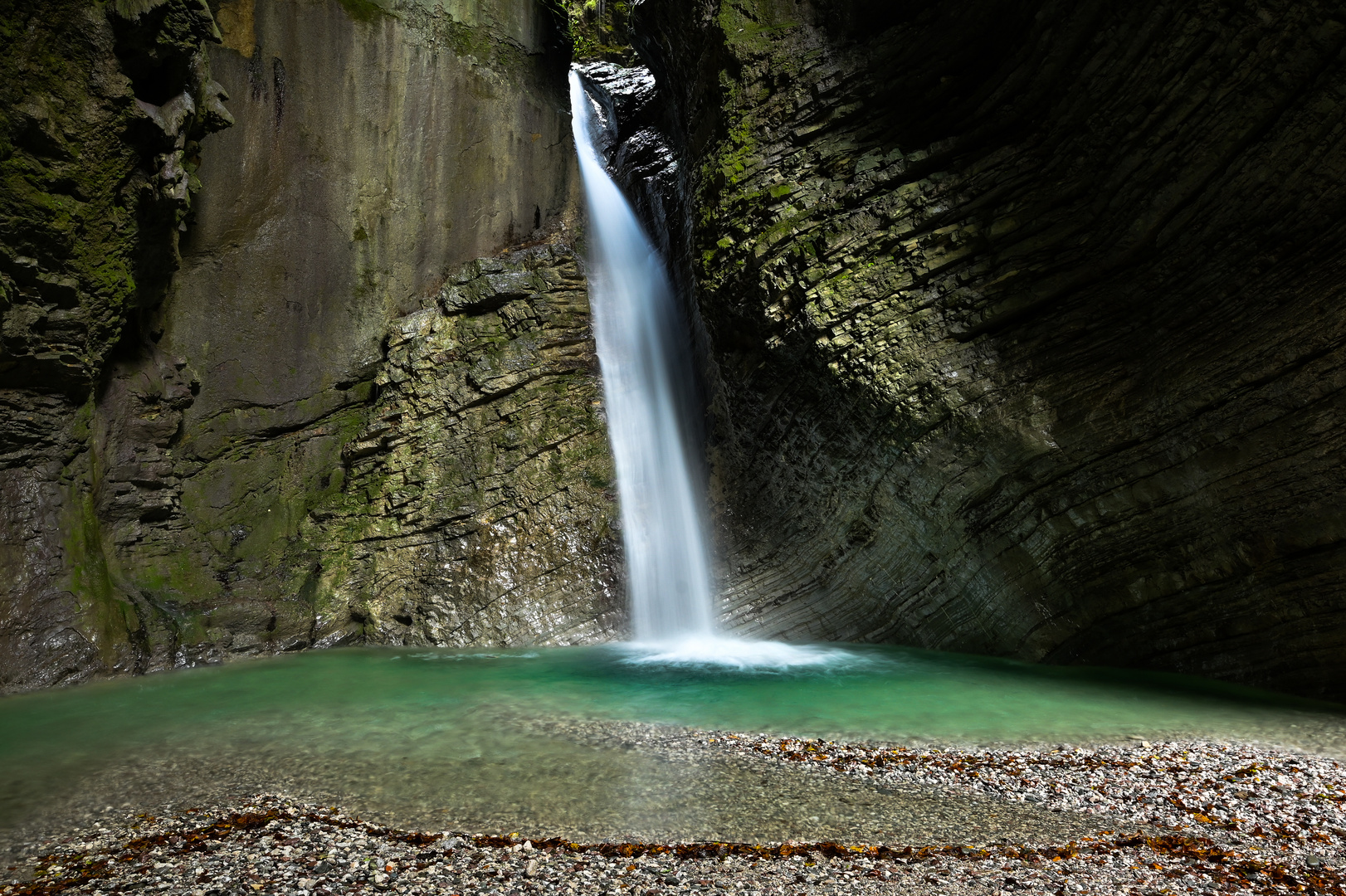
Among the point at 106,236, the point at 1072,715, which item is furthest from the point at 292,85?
the point at 1072,715

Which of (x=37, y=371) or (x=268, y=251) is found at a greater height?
(x=268, y=251)

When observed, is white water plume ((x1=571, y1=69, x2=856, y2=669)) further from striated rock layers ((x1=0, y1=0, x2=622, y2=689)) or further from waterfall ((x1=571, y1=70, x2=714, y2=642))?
striated rock layers ((x1=0, y1=0, x2=622, y2=689))

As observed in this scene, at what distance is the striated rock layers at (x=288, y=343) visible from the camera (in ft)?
31.6

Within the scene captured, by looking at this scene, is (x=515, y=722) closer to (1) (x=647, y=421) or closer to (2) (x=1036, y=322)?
(2) (x=1036, y=322)

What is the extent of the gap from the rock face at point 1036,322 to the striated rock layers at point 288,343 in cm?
376

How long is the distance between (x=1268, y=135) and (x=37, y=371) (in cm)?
1370

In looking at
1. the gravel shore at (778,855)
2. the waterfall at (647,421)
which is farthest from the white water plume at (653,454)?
the gravel shore at (778,855)

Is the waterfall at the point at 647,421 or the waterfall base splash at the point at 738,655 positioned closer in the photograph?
the waterfall base splash at the point at 738,655

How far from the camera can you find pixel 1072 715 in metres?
6.48

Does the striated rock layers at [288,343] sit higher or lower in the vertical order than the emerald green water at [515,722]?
higher

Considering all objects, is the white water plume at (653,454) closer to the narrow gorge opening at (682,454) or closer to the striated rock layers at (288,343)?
the narrow gorge opening at (682,454)

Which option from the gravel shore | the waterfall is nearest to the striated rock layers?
the waterfall

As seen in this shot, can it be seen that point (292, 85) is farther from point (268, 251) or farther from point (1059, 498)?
point (1059, 498)

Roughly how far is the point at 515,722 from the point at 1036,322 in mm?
7060
